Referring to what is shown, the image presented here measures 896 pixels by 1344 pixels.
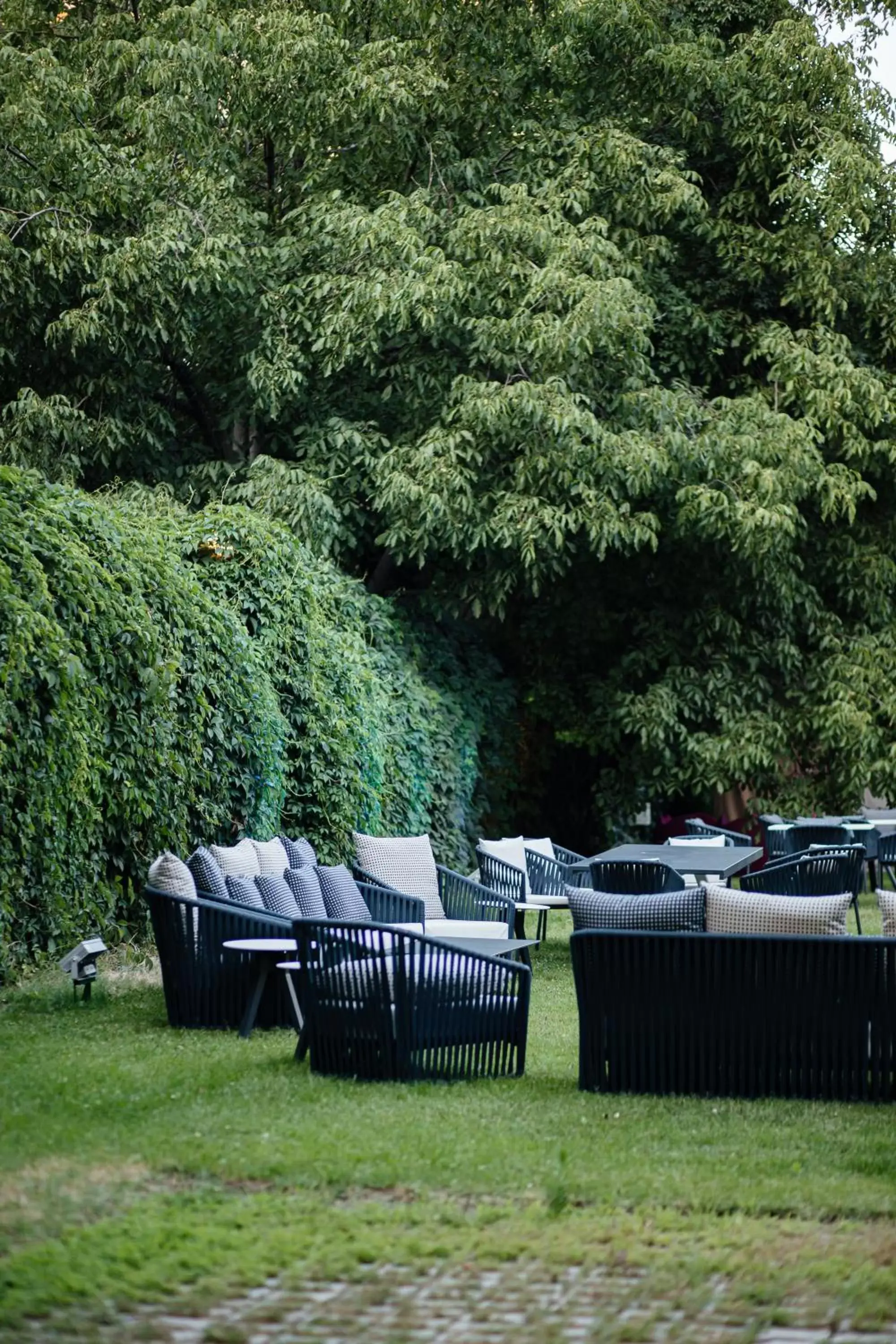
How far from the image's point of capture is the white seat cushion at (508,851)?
11963 mm

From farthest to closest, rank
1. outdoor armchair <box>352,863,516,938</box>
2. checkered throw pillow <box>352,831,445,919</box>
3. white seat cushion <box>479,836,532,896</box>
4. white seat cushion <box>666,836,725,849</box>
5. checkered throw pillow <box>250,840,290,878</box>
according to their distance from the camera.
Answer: white seat cushion <box>666,836,725,849</box>, white seat cushion <box>479,836,532,896</box>, checkered throw pillow <box>352,831,445,919</box>, outdoor armchair <box>352,863,516,938</box>, checkered throw pillow <box>250,840,290,878</box>

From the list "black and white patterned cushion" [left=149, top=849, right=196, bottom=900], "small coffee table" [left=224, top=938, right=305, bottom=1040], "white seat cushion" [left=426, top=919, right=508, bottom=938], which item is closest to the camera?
"small coffee table" [left=224, top=938, right=305, bottom=1040]

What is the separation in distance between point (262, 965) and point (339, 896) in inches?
44.8

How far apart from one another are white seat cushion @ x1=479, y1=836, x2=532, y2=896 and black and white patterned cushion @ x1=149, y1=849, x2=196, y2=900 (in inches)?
153

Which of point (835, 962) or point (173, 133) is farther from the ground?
point (173, 133)

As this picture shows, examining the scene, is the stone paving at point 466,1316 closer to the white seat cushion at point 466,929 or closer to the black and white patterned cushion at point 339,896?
the black and white patterned cushion at point 339,896

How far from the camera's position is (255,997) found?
7820mm

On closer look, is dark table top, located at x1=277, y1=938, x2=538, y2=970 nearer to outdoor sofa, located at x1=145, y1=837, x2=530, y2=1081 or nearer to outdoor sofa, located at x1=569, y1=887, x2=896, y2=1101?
outdoor sofa, located at x1=145, y1=837, x2=530, y2=1081

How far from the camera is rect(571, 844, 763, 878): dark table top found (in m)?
10.9

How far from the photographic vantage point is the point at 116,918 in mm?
9914

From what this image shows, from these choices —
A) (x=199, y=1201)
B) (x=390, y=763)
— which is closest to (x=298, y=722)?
(x=390, y=763)

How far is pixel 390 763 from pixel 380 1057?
7.81 m

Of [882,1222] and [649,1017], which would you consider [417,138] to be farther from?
[882,1222]

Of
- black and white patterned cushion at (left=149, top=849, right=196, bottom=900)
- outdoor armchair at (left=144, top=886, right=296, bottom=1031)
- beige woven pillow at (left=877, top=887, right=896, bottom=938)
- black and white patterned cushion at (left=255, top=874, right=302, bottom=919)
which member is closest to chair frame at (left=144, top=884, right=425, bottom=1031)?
outdoor armchair at (left=144, top=886, right=296, bottom=1031)
